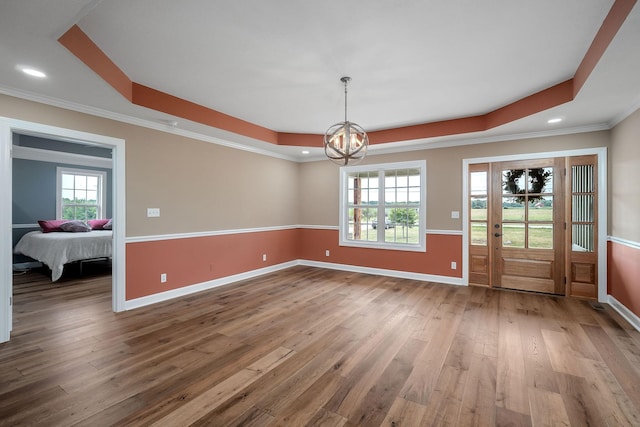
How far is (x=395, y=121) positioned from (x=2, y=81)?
4550 mm

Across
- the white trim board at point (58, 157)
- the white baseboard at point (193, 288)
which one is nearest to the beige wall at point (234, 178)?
the white baseboard at point (193, 288)

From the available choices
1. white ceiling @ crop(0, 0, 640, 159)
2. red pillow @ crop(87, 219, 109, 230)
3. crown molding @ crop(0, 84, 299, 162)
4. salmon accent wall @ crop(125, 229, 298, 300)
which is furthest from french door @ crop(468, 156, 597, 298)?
red pillow @ crop(87, 219, 109, 230)

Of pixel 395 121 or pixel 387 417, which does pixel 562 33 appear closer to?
pixel 395 121

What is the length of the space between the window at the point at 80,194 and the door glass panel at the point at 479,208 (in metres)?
8.62

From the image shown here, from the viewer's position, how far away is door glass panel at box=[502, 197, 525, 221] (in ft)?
14.9

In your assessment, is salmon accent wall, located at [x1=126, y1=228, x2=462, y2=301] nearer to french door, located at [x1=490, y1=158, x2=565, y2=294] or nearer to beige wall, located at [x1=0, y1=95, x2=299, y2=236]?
beige wall, located at [x1=0, y1=95, x2=299, y2=236]

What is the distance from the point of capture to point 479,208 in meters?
4.86

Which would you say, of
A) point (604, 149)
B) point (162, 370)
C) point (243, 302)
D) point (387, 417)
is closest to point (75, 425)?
point (162, 370)

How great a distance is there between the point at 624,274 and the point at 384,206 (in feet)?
11.1

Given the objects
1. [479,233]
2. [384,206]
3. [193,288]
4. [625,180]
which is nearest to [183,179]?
[193,288]

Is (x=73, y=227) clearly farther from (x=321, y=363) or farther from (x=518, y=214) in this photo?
(x=518, y=214)

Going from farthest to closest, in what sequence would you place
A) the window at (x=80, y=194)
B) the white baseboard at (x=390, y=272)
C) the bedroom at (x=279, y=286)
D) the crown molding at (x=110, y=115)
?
the window at (x=80, y=194) → the white baseboard at (x=390, y=272) → the crown molding at (x=110, y=115) → the bedroom at (x=279, y=286)

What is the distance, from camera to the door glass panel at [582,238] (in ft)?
13.5

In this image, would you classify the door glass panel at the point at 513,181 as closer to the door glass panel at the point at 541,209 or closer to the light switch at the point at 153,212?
the door glass panel at the point at 541,209
